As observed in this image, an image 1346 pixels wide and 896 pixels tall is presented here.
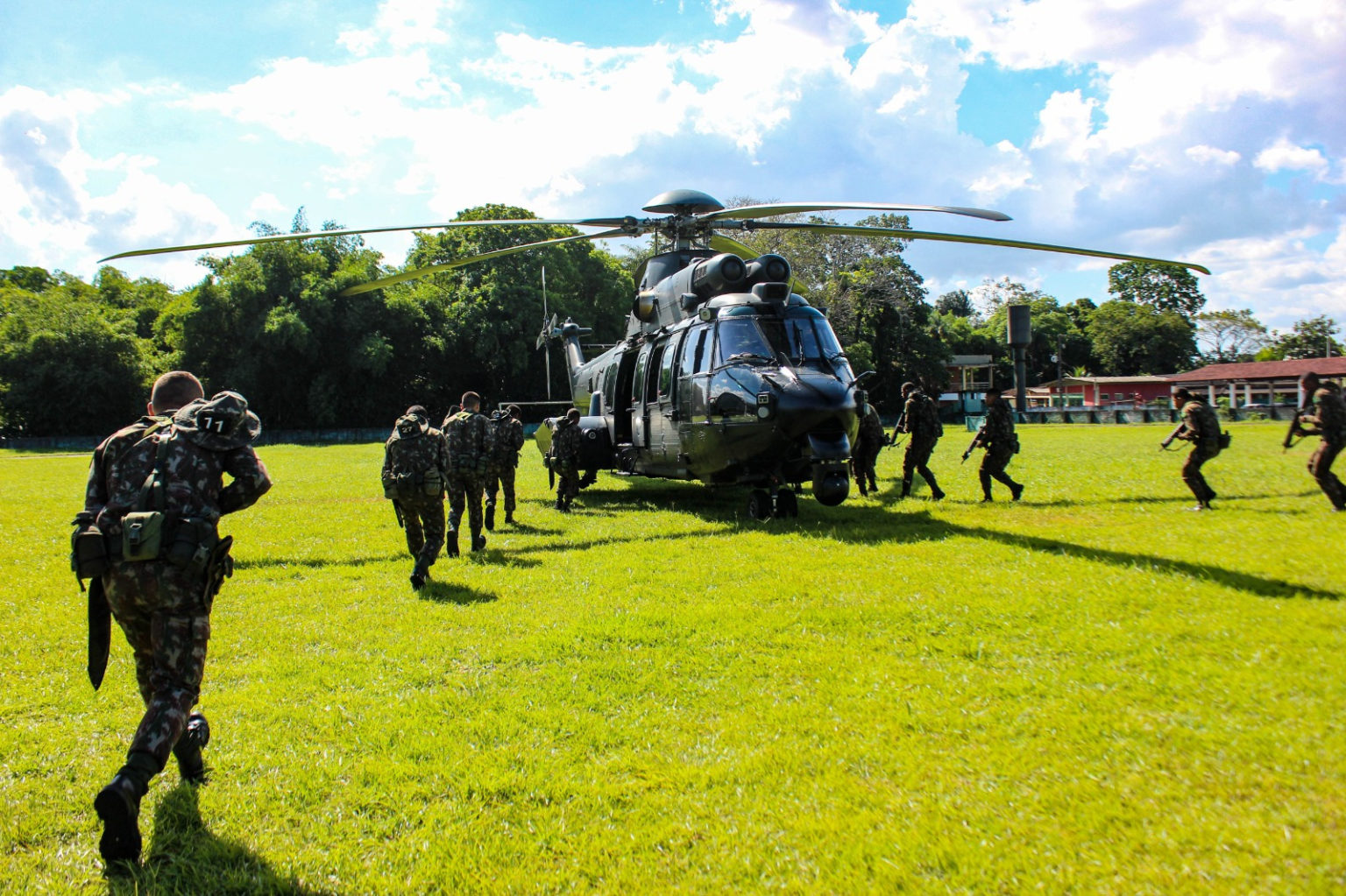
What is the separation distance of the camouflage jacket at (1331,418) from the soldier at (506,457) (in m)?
10.3

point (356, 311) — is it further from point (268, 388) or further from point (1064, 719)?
point (1064, 719)

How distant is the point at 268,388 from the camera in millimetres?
49312

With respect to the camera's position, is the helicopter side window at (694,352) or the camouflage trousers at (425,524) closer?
the camouflage trousers at (425,524)

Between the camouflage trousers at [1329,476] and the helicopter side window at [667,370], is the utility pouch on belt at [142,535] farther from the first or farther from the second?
the camouflage trousers at [1329,476]

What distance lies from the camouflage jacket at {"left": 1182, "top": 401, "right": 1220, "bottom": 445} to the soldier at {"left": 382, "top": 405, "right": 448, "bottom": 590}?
903cm

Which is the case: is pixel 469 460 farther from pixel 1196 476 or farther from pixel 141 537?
pixel 1196 476

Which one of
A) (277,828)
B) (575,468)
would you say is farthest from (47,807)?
(575,468)

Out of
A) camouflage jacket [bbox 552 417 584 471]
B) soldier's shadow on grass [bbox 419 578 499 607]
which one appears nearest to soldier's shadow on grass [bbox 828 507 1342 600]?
soldier's shadow on grass [bbox 419 578 499 607]

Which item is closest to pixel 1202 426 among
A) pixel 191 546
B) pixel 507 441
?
pixel 507 441

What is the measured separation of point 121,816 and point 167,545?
3.85ft

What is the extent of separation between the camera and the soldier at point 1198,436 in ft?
33.9

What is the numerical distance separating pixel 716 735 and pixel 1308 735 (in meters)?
2.79

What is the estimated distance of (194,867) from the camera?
10.9 feet

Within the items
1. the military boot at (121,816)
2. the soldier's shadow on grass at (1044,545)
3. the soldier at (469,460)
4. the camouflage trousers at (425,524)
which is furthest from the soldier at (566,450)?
the military boot at (121,816)
